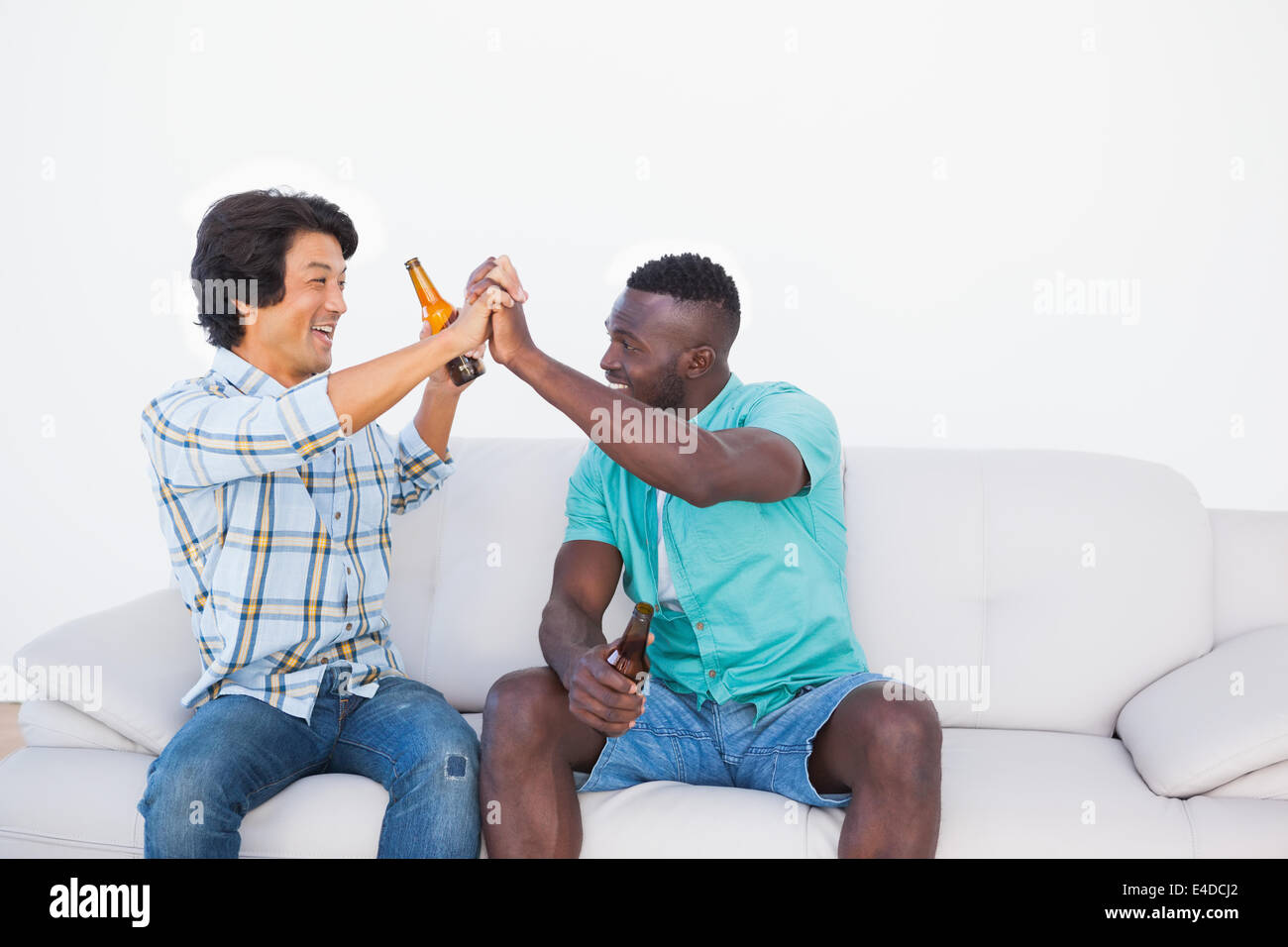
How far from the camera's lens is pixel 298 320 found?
1959 millimetres

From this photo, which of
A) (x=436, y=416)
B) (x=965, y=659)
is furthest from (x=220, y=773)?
(x=965, y=659)

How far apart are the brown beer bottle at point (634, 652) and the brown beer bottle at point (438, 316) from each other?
54 centimetres

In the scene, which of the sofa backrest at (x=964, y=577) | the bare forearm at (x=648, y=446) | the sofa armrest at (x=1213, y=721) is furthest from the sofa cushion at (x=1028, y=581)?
the bare forearm at (x=648, y=446)

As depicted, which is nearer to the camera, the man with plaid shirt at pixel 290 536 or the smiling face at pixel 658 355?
the man with plaid shirt at pixel 290 536

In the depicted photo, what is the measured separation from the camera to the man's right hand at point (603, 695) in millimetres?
1621

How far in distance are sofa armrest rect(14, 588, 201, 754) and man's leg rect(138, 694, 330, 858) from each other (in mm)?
202

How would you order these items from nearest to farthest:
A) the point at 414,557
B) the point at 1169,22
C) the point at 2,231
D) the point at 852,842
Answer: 1. the point at 852,842
2. the point at 414,557
3. the point at 1169,22
4. the point at 2,231

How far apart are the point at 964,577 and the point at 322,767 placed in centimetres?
128

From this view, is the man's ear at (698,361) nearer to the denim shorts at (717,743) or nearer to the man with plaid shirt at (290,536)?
the man with plaid shirt at (290,536)

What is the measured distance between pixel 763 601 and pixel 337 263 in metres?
0.99
